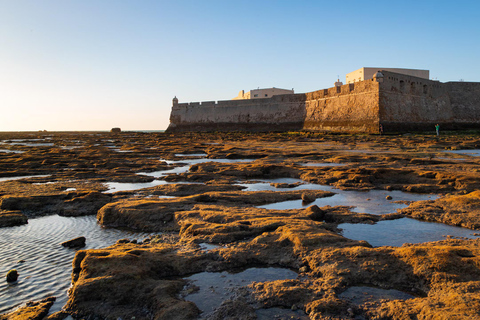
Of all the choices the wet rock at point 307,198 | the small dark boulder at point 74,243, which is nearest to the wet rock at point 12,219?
the small dark boulder at point 74,243

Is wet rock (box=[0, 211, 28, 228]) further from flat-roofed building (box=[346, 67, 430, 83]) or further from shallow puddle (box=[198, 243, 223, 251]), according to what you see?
flat-roofed building (box=[346, 67, 430, 83])

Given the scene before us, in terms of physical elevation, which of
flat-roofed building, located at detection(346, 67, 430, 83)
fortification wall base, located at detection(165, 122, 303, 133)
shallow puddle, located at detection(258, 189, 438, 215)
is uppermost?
flat-roofed building, located at detection(346, 67, 430, 83)

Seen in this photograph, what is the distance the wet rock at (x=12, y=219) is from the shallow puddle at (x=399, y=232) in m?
5.43

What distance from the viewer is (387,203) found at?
6480mm

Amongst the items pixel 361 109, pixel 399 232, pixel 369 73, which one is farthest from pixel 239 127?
pixel 399 232

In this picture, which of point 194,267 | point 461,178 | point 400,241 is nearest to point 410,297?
point 400,241

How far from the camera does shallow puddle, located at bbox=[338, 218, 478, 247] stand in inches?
176

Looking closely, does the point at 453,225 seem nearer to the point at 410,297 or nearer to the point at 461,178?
the point at 410,297

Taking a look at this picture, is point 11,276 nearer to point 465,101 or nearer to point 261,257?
point 261,257

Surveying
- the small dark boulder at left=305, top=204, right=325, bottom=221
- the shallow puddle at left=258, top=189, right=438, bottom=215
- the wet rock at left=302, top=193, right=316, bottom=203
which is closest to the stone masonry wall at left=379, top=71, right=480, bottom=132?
the shallow puddle at left=258, top=189, right=438, bottom=215

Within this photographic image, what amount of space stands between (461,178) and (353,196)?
2637mm

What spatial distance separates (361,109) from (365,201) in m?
27.2

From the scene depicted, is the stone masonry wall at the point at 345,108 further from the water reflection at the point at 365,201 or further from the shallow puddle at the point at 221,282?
the shallow puddle at the point at 221,282

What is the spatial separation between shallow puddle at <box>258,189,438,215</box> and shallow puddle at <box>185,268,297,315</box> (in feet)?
8.92
